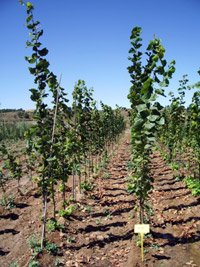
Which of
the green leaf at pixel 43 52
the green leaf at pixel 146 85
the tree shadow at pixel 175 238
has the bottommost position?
the tree shadow at pixel 175 238

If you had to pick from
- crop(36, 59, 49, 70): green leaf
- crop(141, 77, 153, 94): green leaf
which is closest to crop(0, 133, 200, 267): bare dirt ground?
crop(141, 77, 153, 94): green leaf

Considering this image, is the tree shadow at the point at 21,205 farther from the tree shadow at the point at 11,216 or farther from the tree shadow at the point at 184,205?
the tree shadow at the point at 184,205

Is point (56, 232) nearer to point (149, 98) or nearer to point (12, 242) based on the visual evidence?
point (12, 242)

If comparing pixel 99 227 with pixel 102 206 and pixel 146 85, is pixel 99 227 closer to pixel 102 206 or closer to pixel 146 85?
pixel 102 206

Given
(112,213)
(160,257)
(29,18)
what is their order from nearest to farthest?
1. (160,257)
2. (29,18)
3. (112,213)

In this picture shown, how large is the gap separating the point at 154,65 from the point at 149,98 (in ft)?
2.99

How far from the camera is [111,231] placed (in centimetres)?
1062

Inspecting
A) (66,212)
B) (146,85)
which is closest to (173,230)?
(66,212)

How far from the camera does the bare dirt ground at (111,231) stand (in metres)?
8.41

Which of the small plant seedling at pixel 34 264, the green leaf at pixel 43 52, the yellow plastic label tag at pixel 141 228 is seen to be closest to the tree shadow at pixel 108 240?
the small plant seedling at pixel 34 264

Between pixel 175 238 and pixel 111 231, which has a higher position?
pixel 175 238

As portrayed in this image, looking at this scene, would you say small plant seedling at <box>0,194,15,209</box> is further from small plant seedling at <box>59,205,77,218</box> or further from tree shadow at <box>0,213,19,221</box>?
small plant seedling at <box>59,205,77,218</box>

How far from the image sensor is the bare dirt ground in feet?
27.6

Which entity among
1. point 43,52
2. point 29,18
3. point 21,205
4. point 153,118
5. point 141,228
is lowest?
point 21,205
